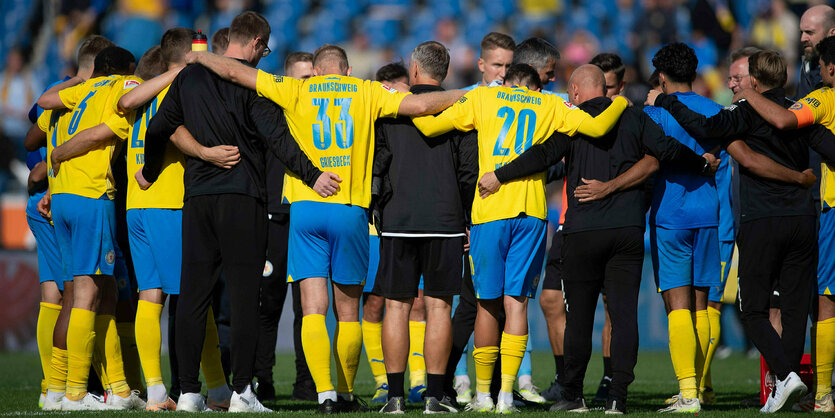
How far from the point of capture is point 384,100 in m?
6.38

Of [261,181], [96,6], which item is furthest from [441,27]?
[261,181]

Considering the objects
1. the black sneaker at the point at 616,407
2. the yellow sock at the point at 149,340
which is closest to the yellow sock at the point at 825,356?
the black sneaker at the point at 616,407

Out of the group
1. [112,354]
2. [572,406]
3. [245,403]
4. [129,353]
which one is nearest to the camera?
[245,403]

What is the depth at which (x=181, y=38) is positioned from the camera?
22.9 feet

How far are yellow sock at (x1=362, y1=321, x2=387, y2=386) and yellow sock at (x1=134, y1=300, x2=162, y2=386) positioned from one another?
4.98 feet

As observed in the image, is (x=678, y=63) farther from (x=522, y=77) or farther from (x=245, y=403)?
(x=245, y=403)

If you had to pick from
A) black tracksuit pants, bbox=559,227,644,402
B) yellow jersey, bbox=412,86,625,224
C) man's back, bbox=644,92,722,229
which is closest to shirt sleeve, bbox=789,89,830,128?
man's back, bbox=644,92,722,229

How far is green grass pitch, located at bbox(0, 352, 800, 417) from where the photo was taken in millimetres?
6859

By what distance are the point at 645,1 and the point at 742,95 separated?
12.2m

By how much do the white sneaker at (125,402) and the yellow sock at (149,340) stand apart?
1.54 ft

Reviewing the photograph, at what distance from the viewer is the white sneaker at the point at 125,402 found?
6.87 metres

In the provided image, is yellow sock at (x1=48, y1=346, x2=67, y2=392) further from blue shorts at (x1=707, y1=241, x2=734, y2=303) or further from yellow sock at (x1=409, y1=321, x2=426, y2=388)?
blue shorts at (x1=707, y1=241, x2=734, y2=303)

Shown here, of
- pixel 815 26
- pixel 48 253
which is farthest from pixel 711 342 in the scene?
pixel 48 253

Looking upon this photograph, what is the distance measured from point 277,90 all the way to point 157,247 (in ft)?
4.73
